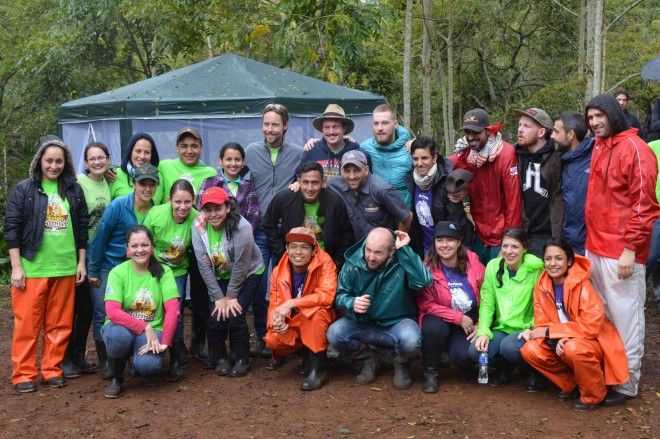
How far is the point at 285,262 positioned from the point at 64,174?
1.63m

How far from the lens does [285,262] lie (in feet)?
16.4

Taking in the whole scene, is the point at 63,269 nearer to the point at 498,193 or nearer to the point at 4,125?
the point at 498,193

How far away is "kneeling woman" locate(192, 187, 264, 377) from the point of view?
16.4ft

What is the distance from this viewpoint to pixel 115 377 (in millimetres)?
4766

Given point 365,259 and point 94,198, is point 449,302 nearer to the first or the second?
point 365,259

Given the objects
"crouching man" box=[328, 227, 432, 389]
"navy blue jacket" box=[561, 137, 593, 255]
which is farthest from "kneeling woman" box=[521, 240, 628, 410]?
"crouching man" box=[328, 227, 432, 389]

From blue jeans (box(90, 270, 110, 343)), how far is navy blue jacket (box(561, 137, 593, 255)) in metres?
3.20

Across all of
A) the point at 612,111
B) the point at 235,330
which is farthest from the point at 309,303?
the point at 612,111

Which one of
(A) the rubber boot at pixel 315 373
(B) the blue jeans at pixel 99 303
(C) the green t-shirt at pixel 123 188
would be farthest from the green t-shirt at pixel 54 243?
(A) the rubber boot at pixel 315 373

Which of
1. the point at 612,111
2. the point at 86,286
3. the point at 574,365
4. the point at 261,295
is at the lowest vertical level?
the point at 574,365

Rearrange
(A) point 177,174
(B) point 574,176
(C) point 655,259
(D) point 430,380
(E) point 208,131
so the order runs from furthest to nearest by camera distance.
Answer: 1. (E) point 208,131
2. (C) point 655,259
3. (A) point 177,174
4. (B) point 574,176
5. (D) point 430,380

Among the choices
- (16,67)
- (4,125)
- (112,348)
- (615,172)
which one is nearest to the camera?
(615,172)

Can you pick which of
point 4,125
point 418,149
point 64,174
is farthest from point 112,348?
point 4,125

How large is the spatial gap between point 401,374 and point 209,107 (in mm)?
3973
